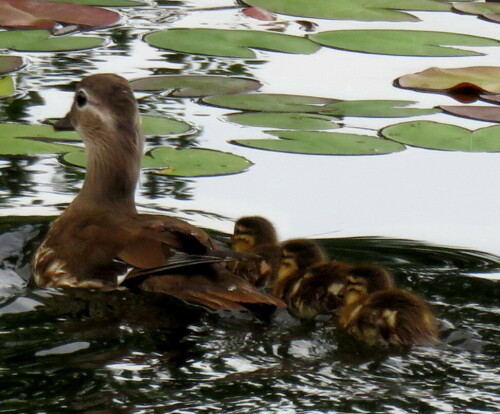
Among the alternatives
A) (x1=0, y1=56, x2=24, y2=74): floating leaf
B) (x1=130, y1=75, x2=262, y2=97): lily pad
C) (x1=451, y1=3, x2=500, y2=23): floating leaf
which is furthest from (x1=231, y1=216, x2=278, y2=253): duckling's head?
(x1=451, y1=3, x2=500, y2=23): floating leaf

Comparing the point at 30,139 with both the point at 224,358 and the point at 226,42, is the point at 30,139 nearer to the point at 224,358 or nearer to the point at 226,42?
the point at 226,42

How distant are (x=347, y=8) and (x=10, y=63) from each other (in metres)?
2.34

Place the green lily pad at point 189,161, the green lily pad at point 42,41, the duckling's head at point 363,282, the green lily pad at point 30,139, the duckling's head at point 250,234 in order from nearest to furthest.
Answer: the duckling's head at point 363,282 < the duckling's head at point 250,234 < the green lily pad at point 189,161 < the green lily pad at point 30,139 < the green lily pad at point 42,41

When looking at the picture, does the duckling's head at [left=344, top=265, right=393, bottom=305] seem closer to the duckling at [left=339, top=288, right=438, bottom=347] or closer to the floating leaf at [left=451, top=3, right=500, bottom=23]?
the duckling at [left=339, top=288, right=438, bottom=347]

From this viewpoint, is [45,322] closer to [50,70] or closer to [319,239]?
[319,239]

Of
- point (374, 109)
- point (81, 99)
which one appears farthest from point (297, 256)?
point (374, 109)

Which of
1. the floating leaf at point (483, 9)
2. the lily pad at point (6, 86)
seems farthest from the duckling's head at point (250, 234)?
the floating leaf at point (483, 9)

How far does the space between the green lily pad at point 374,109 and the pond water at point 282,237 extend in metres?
0.06

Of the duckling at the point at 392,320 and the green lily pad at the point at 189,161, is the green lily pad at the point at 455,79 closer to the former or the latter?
the green lily pad at the point at 189,161

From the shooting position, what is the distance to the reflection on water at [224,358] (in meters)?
4.06

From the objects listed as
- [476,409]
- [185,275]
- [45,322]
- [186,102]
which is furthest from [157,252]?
[186,102]

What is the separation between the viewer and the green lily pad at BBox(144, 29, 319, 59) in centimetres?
789

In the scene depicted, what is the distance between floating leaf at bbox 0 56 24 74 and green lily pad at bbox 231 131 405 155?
1528 mm

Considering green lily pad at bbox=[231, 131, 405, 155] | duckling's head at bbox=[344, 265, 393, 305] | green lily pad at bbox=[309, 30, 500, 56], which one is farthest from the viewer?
green lily pad at bbox=[309, 30, 500, 56]
